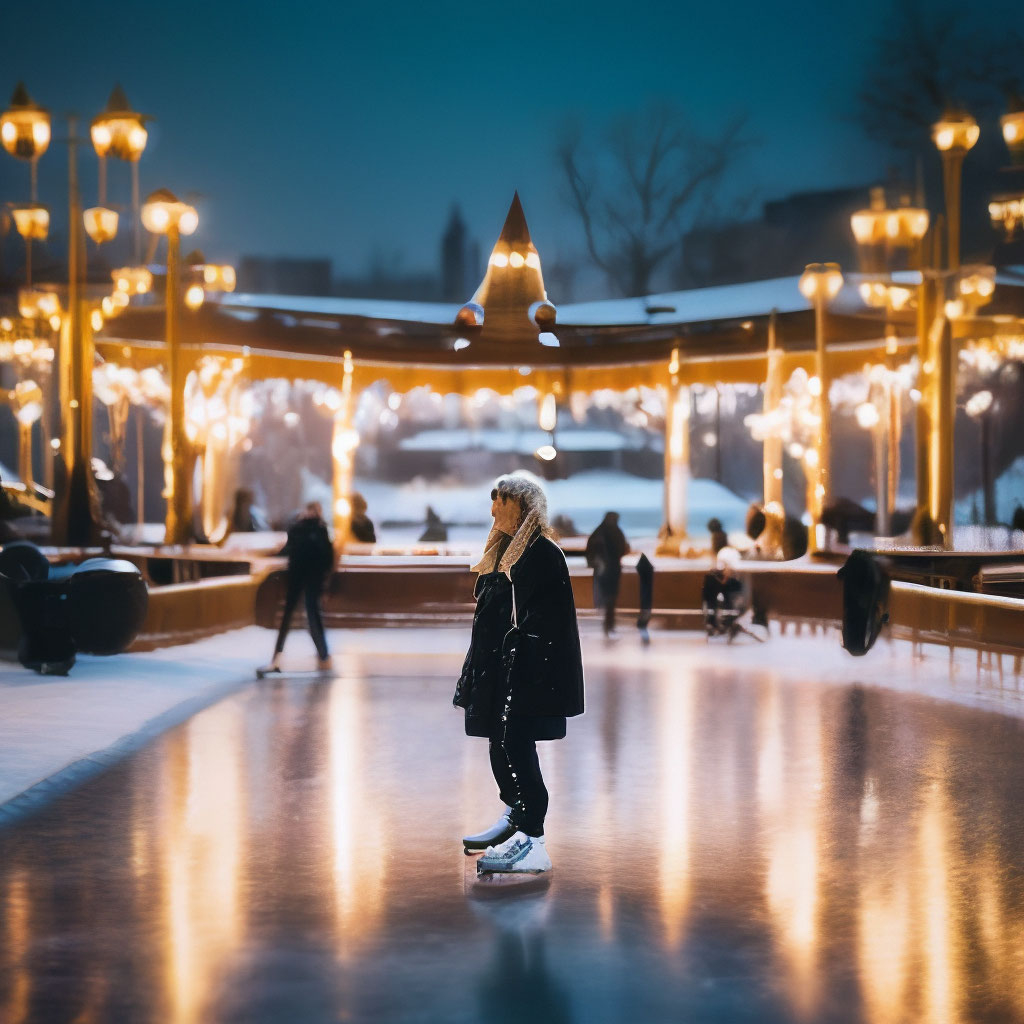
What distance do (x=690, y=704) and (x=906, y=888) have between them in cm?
598

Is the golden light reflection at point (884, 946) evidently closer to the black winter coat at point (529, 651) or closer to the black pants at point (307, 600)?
the black winter coat at point (529, 651)

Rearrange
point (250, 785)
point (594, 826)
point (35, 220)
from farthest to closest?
point (35, 220), point (250, 785), point (594, 826)

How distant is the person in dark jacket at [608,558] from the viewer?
18297 millimetres

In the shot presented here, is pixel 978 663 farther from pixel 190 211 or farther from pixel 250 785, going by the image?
pixel 190 211

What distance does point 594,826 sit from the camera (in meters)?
7.20

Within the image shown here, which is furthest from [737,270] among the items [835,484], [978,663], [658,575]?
[978,663]

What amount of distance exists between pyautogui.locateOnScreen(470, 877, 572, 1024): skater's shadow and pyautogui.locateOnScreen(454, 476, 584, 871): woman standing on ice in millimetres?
326

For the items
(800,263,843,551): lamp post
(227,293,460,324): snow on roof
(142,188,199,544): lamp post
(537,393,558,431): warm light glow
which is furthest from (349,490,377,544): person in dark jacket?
(800,263,843,551): lamp post

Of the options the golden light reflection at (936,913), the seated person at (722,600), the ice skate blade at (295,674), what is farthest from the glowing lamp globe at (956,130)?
the golden light reflection at (936,913)

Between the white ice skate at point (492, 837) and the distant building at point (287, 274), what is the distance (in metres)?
43.1

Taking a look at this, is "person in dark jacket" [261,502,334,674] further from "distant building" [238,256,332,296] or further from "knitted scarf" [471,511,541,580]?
"distant building" [238,256,332,296]

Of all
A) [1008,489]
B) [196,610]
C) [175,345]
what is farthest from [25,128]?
[1008,489]

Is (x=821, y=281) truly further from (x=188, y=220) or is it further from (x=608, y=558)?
(x=188, y=220)

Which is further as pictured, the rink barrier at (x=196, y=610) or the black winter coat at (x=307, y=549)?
the rink barrier at (x=196, y=610)
